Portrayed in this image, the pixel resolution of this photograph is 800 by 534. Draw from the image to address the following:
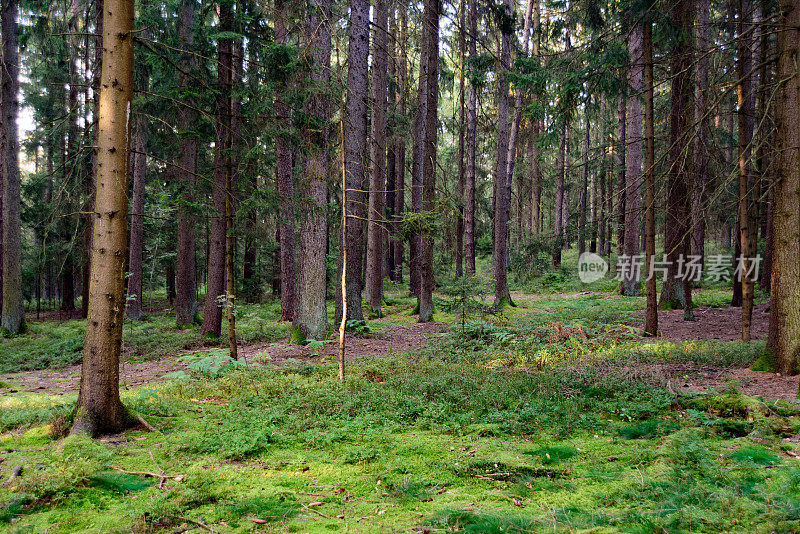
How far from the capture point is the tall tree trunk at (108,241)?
4.69m

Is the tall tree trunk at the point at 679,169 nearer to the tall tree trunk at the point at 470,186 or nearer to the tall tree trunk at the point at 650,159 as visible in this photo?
the tall tree trunk at the point at 650,159

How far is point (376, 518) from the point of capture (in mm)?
3209

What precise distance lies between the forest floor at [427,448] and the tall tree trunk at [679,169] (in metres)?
3.75

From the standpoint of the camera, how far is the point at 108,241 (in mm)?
4730

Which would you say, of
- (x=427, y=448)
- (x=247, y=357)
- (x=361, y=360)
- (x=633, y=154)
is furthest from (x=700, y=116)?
(x=247, y=357)

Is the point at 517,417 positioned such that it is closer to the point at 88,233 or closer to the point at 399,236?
the point at 399,236

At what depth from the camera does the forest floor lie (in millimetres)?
3115

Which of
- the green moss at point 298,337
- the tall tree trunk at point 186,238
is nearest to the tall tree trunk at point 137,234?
the tall tree trunk at point 186,238

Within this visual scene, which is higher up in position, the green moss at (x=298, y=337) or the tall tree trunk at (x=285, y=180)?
the tall tree trunk at (x=285, y=180)

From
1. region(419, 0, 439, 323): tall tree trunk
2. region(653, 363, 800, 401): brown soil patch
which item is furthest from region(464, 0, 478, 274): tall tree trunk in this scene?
region(653, 363, 800, 401): brown soil patch

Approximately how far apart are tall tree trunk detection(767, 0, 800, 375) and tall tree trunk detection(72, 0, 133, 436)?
9009mm

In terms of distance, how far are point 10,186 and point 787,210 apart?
774 inches

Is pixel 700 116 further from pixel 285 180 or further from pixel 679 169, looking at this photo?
pixel 285 180

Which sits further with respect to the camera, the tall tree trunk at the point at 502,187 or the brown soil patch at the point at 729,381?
the tall tree trunk at the point at 502,187
